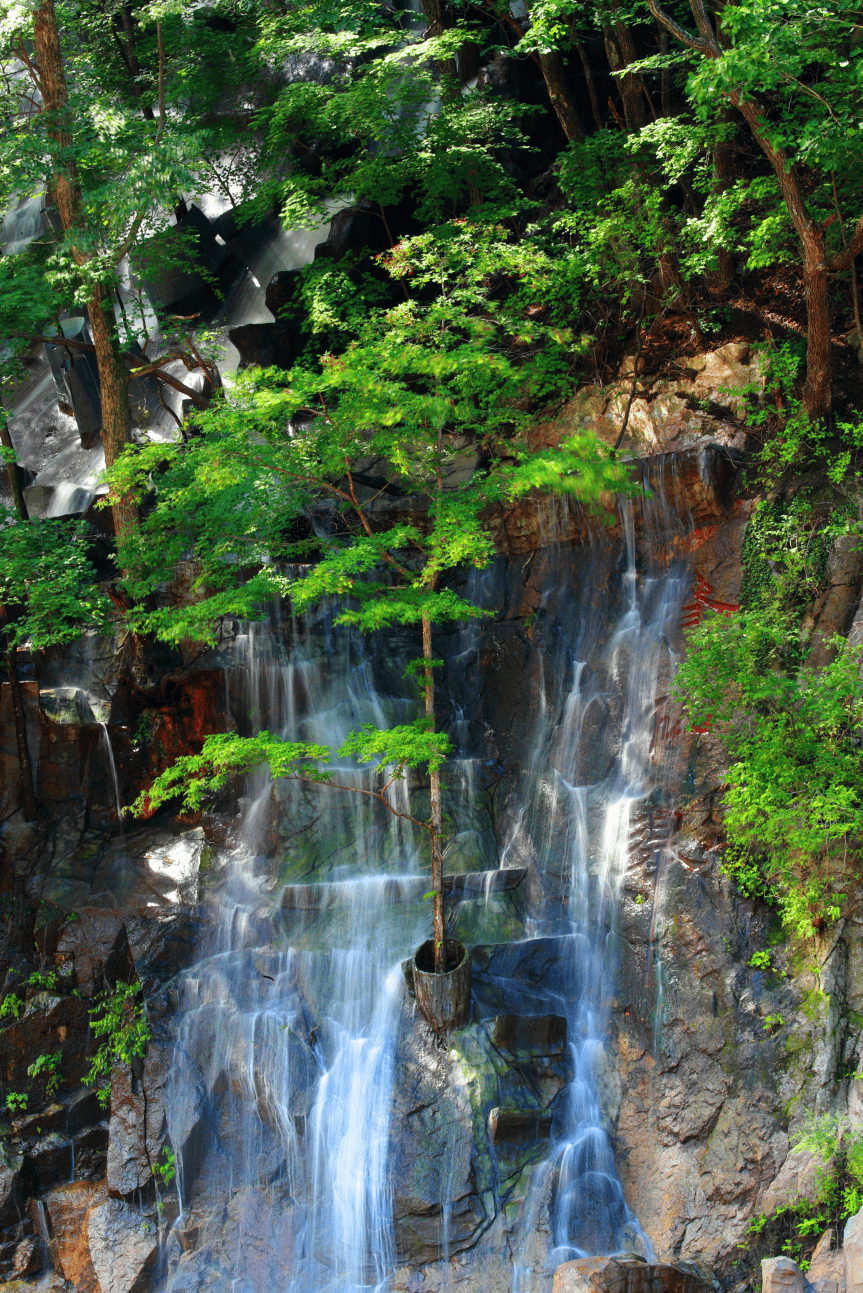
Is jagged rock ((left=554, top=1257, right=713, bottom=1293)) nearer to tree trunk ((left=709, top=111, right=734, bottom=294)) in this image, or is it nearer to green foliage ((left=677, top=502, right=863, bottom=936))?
green foliage ((left=677, top=502, right=863, bottom=936))

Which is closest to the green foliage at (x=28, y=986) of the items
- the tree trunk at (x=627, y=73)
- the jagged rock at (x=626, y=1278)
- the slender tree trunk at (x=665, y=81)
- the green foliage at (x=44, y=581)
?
the green foliage at (x=44, y=581)

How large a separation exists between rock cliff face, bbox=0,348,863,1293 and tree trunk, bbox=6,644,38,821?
199 mm

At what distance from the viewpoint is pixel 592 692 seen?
A: 1114cm

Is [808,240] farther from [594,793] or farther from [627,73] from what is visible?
[594,793]

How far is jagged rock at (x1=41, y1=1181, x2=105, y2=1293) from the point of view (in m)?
9.12

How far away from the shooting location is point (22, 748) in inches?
468

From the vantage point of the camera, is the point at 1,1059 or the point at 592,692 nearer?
the point at 1,1059

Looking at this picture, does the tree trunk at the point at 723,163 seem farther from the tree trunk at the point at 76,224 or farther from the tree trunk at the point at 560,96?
the tree trunk at the point at 76,224

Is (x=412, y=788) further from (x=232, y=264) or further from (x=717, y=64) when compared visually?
(x=232, y=264)

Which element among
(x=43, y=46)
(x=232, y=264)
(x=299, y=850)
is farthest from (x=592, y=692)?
(x=232, y=264)

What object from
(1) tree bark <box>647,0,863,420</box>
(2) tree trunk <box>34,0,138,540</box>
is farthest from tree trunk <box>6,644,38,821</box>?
(1) tree bark <box>647,0,863,420</box>

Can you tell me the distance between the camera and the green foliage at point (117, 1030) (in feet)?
32.5

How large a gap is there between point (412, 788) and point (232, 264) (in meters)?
14.3

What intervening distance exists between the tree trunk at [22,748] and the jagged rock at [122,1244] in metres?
5.07
